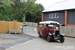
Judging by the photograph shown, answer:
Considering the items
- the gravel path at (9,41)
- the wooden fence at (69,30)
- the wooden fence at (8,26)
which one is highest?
the wooden fence at (8,26)

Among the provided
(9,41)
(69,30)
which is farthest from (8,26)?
(69,30)

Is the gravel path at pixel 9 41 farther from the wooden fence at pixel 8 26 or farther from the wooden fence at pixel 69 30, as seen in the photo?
the wooden fence at pixel 69 30

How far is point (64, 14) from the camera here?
25625 mm

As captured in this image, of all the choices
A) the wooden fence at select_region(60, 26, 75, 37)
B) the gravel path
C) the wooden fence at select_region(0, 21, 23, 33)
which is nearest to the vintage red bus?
the gravel path

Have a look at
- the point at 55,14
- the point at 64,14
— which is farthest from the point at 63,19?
the point at 55,14

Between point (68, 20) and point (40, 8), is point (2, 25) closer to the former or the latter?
point (68, 20)

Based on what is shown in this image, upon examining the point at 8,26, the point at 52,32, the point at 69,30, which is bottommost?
the point at 69,30

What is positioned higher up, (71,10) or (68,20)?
(71,10)

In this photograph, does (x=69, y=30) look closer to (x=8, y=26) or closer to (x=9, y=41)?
(x=9, y=41)

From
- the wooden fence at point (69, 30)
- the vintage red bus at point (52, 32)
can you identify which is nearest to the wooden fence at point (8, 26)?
the vintage red bus at point (52, 32)

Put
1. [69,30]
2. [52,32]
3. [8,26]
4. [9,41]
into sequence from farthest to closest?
[8,26], [69,30], [52,32], [9,41]

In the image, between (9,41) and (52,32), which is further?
(52,32)

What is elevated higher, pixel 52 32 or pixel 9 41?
pixel 52 32

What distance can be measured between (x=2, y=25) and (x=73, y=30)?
1191cm
